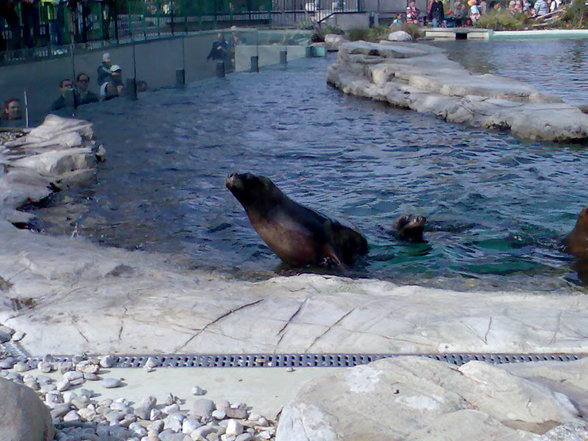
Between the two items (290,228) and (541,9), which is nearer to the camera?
(290,228)

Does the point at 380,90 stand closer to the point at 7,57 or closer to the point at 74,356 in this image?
the point at 7,57

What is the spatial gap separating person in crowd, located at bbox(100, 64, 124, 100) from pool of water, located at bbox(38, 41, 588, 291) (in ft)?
1.00

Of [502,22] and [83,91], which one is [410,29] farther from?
[83,91]

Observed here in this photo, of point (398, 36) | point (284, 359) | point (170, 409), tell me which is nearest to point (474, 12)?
point (398, 36)

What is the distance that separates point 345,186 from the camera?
8195 millimetres

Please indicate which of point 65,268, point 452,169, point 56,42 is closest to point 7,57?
point 56,42

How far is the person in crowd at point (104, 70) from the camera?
13.5m

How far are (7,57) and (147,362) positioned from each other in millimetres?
8834

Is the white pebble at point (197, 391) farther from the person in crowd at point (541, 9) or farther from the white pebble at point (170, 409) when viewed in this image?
the person in crowd at point (541, 9)

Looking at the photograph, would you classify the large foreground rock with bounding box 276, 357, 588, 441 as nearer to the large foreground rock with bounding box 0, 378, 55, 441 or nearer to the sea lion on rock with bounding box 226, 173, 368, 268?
the large foreground rock with bounding box 0, 378, 55, 441

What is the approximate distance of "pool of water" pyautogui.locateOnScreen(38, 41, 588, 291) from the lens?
596 centimetres

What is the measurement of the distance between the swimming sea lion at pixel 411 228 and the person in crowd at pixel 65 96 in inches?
296

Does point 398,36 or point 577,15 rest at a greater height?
point 577,15

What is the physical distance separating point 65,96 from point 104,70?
1.36 meters
